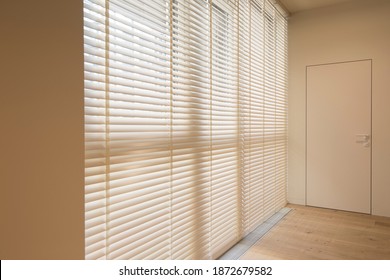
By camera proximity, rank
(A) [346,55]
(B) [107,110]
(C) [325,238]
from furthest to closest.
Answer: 1. (A) [346,55]
2. (C) [325,238]
3. (B) [107,110]

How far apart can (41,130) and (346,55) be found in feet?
12.3

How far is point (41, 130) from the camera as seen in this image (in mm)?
1029

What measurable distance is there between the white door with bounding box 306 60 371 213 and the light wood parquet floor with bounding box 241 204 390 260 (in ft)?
0.89

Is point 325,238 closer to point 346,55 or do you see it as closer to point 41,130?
point 346,55

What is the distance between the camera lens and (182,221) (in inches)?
73.8

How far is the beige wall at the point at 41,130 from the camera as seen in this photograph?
948 mm

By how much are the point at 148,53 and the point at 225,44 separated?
1.09 metres

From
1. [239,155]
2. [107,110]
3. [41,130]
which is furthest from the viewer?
[239,155]

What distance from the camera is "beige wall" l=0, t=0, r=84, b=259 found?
948 mm

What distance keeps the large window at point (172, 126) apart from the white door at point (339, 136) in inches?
47.7

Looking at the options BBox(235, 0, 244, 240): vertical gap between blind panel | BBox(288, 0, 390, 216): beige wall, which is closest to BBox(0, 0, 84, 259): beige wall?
BBox(235, 0, 244, 240): vertical gap between blind panel

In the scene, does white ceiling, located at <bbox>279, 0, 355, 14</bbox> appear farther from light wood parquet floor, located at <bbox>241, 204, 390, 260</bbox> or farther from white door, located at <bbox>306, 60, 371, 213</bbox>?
light wood parquet floor, located at <bbox>241, 204, 390, 260</bbox>

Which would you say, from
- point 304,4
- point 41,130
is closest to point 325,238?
point 41,130
